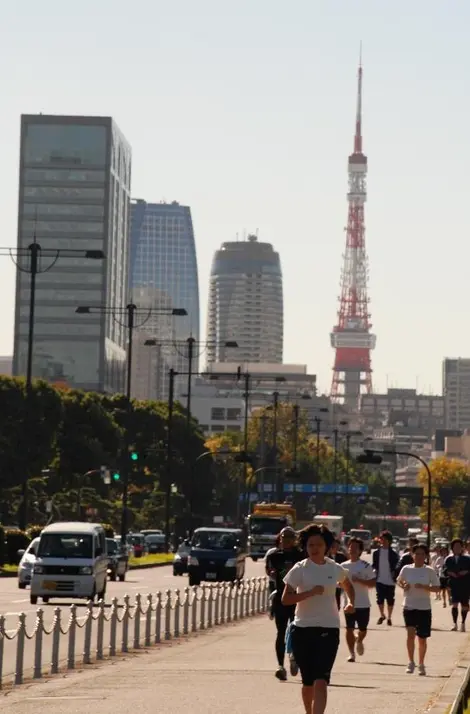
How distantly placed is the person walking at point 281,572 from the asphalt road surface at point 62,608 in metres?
2.85

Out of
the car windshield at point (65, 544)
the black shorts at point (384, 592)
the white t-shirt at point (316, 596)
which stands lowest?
the black shorts at point (384, 592)

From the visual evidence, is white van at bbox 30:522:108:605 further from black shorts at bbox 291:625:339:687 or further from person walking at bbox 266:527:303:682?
black shorts at bbox 291:625:339:687

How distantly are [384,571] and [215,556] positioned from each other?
20546mm

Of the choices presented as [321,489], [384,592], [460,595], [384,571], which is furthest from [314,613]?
[321,489]

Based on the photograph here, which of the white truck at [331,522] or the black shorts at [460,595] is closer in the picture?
the black shorts at [460,595]

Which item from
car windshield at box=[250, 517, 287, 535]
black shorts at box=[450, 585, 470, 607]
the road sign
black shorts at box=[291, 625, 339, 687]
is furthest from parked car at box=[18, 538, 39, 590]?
the road sign

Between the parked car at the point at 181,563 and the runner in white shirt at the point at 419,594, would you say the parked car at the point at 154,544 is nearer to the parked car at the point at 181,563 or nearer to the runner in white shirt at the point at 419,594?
the parked car at the point at 181,563

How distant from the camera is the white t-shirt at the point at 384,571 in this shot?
38.3 metres

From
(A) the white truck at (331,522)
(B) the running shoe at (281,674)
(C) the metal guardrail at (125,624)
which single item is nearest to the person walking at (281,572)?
(B) the running shoe at (281,674)

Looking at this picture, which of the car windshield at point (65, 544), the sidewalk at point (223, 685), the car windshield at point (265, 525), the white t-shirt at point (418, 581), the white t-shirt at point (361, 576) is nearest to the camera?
the sidewalk at point (223, 685)

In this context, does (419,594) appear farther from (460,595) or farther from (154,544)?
(154,544)

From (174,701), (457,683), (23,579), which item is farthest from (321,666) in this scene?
(23,579)

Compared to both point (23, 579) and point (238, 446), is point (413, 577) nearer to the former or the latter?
point (23, 579)

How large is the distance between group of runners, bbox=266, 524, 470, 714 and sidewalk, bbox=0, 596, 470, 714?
0.44 metres
